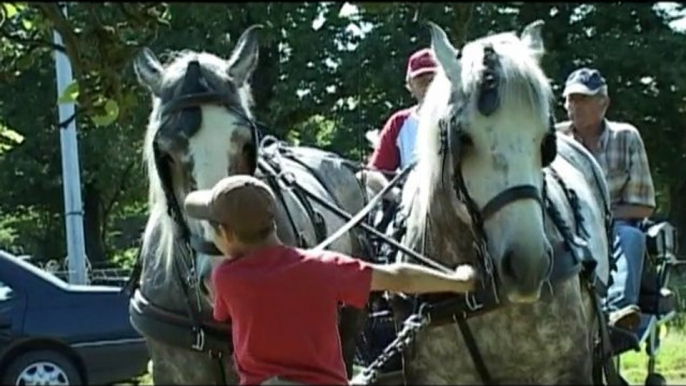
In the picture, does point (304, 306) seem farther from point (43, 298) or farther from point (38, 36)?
point (43, 298)

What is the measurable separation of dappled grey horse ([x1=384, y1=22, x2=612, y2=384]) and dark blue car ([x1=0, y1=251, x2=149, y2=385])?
19.6ft

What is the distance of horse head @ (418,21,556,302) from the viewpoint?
15.2ft

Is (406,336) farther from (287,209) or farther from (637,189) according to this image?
(637,189)

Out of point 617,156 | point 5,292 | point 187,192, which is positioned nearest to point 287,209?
point 187,192

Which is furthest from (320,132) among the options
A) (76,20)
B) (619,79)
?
(76,20)

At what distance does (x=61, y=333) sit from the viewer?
11133mm

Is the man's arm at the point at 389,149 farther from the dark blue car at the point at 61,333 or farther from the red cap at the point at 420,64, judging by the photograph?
the dark blue car at the point at 61,333

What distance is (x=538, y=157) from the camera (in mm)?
4844

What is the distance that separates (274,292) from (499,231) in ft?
4.06

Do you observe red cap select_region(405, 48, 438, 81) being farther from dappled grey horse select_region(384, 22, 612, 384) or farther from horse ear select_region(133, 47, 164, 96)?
horse ear select_region(133, 47, 164, 96)

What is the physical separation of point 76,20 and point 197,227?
1.09 m

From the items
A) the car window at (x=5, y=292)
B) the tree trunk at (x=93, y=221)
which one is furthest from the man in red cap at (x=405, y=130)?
the tree trunk at (x=93, y=221)

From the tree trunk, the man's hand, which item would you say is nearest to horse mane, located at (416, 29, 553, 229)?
the man's hand

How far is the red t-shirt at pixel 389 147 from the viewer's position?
6.95 m
